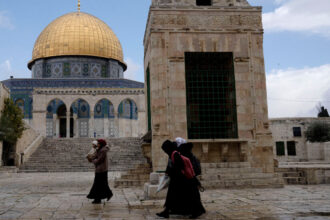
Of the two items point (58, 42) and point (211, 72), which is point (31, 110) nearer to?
point (58, 42)

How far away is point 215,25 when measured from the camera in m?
10.7

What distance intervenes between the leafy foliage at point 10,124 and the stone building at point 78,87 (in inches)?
468

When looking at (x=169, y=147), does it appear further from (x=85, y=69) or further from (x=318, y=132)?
(x=85, y=69)

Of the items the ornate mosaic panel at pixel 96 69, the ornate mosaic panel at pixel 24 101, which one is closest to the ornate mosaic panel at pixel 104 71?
the ornate mosaic panel at pixel 96 69

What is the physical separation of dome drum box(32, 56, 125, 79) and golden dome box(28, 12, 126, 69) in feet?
1.73

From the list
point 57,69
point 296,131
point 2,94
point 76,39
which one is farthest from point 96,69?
point 296,131

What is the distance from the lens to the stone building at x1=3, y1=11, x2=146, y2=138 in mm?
33625

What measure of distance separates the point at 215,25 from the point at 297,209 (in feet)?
21.5

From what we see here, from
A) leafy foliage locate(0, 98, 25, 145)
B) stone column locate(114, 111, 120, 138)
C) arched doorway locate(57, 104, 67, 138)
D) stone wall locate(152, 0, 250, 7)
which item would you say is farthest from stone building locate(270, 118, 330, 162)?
arched doorway locate(57, 104, 67, 138)

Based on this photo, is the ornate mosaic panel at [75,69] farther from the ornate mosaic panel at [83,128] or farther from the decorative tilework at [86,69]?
the ornate mosaic panel at [83,128]

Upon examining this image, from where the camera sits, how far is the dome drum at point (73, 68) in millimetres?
37938

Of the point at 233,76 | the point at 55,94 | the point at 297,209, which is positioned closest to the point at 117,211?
the point at 297,209

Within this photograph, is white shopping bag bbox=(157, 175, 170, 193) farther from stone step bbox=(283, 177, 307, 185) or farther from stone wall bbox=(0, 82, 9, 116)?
stone wall bbox=(0, 82, 9, 116)

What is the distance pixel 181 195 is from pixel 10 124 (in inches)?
674
